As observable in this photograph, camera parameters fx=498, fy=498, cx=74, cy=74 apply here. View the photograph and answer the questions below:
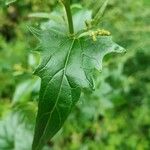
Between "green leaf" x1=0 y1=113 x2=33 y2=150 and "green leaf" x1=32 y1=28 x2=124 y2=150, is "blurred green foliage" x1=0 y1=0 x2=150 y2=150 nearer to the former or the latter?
"green leaf" x1=0 y1=113 x2=33 y2=150

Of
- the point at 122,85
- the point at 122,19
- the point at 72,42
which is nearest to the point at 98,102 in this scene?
the point at 122,85

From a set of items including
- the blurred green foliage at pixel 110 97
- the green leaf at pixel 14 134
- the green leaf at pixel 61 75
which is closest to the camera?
the green leaf at pixel 61 75

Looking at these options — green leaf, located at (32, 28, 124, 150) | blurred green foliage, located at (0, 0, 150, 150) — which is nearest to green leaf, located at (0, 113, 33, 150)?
blurred green foliage, located at (0, 0, 150, 150)

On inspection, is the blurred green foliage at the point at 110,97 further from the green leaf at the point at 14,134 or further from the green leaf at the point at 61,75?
the green leaf at the point at 61,75

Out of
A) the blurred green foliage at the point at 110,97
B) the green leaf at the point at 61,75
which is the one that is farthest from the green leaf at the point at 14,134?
the green leaf at the point at 61,75

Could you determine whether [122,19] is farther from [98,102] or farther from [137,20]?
[98,102]

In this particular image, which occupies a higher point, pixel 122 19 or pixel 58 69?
pixel 58 69

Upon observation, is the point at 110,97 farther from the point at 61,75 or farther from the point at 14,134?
the point at 61,75
